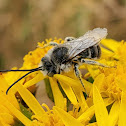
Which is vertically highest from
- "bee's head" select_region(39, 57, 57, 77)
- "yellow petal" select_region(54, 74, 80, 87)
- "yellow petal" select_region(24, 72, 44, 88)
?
"bee's head" select_region(39, 57, 57, 77)

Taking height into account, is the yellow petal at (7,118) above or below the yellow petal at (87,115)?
above

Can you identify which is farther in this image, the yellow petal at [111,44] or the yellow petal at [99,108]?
the yellow petal at [111,44]

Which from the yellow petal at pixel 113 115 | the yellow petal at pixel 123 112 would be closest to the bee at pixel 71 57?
the yellow petal at pixel 113 115

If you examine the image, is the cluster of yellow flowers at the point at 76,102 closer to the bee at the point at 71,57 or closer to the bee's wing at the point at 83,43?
the bee at the point at 71,57

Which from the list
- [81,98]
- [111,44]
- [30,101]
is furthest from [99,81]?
[111,44]

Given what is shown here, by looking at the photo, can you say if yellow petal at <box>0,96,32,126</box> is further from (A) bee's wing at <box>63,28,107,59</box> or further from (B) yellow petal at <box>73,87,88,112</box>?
(A) bee's wing at <box>63,28,107,59</box>

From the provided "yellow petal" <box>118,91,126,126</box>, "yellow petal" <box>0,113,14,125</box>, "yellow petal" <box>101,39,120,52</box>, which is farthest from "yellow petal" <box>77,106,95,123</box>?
"yellow petal" <box>101,39,120,52</box>

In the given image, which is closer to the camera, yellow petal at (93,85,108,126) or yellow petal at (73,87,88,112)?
yellow petal at (93,85,108,126)
